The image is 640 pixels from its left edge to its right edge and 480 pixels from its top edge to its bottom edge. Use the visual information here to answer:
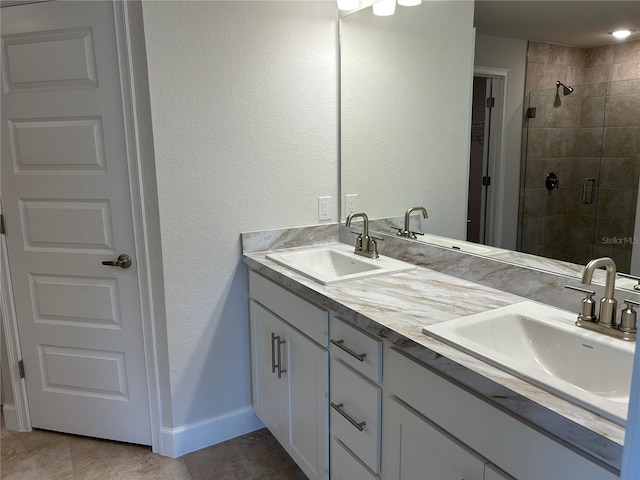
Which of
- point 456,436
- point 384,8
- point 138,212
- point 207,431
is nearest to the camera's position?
point 456,436

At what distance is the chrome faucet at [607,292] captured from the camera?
1234mm

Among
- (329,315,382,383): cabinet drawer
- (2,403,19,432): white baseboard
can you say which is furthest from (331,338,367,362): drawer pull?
(2,403,19,432): white baseboard

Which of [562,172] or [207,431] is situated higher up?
[562,172]

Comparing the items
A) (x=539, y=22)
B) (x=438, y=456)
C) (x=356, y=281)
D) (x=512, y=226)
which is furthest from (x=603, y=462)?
(x=539, y=22)

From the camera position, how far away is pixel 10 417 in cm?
242

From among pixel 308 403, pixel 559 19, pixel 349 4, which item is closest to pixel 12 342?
pixel 308 403

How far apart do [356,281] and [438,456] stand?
75 cm

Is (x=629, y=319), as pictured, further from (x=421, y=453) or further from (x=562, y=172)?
(x=421, y=453)

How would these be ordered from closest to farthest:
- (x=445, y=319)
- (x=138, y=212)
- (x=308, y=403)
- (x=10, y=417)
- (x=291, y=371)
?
(x=445, y=319) → (x=308, y=403) → (x=291, y=371) → (x=138, y=212) → (x=10, y=417)

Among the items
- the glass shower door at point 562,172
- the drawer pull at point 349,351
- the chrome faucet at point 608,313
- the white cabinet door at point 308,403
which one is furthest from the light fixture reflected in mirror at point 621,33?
the white cabinet door at point 308,403

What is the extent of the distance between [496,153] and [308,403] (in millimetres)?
1167

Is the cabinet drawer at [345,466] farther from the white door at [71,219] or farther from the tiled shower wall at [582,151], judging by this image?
the white door at [71,219]

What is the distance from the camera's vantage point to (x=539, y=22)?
154cm

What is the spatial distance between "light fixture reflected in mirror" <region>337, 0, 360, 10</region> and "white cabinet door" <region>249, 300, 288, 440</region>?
1446 mm
